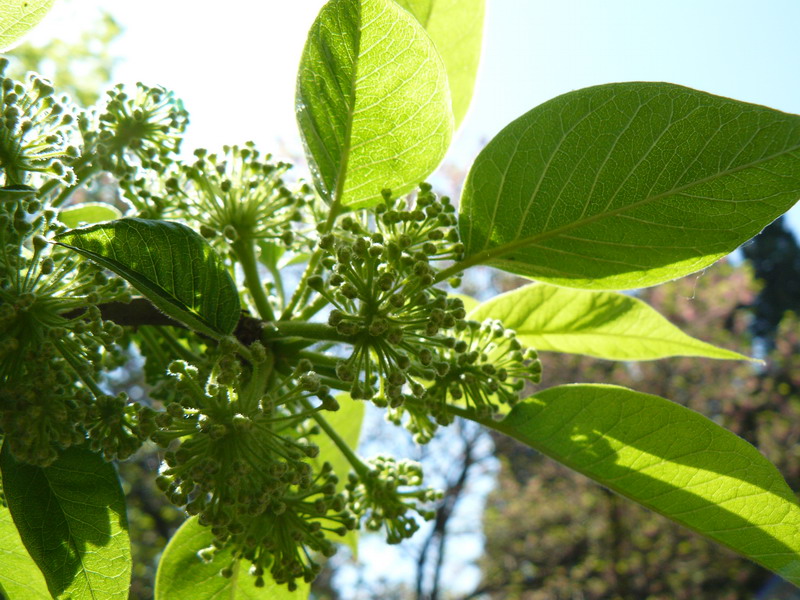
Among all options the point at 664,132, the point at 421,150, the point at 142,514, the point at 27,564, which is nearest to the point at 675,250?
the point at 664,132

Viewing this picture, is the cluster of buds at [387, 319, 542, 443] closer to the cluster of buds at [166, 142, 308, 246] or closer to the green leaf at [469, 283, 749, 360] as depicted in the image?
the green leaf at [469, 283, 749, 360]

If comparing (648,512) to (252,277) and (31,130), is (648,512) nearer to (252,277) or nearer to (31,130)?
(252,277)

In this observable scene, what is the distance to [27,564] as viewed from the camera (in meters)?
1.38

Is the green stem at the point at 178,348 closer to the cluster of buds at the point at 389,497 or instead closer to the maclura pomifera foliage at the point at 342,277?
the maclura pomifera foliage at the point at 342,277

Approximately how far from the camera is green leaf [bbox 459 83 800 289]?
3.65 ft

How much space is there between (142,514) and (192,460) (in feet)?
42.3

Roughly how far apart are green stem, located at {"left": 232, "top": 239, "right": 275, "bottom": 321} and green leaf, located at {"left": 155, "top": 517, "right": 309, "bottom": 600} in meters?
0.55

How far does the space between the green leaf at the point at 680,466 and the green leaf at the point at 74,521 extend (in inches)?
32.8

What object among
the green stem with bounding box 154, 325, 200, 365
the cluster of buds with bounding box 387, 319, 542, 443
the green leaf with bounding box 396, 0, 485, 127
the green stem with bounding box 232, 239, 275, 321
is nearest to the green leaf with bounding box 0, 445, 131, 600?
the green stem with bounding box 154, 325, 200, 365

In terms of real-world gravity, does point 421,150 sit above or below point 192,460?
above

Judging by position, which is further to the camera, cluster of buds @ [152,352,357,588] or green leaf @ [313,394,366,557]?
green leaf @ [313,394,366,557]

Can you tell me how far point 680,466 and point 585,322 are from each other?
653mm

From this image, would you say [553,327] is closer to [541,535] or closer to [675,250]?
[675,250]

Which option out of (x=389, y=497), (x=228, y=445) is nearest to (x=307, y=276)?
(x=228, y=445)
